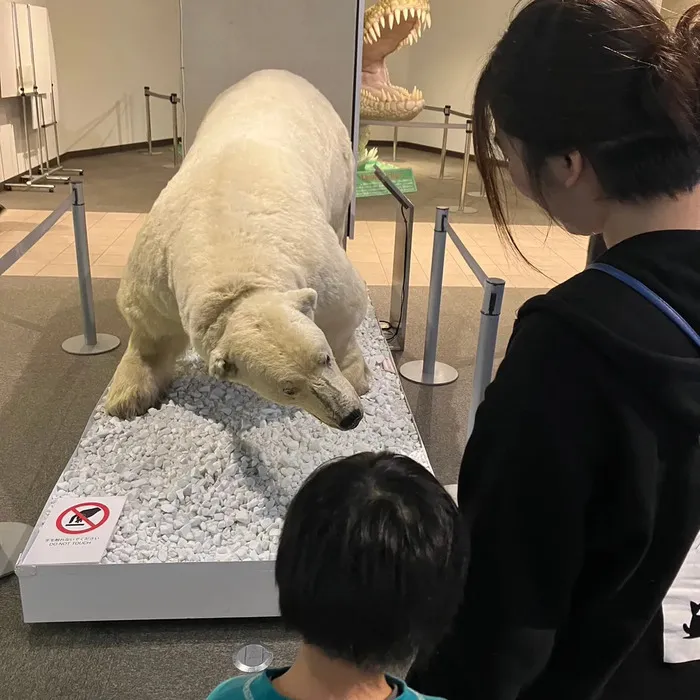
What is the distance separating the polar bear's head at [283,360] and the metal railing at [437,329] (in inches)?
21.0

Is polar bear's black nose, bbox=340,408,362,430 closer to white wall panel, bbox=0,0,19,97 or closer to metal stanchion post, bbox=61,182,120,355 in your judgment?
metal stanchion post, bbox=61,182,120,355

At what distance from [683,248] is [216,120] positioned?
2.45 meters

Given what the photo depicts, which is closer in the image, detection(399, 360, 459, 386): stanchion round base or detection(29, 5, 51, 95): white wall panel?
detection(399, 360, 459, 386): stanchion round base

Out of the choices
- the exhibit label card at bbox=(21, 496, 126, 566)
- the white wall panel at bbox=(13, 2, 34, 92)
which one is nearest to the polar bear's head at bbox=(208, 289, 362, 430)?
the exhibit label card at bbox=(21, 496, 126, 566)

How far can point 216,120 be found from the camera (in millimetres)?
2898

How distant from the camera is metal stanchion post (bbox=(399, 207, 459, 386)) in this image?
3256mm

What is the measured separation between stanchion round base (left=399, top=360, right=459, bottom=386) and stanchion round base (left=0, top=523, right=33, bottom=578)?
6.08 ft

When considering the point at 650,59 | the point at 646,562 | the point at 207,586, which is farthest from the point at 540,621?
the point at 207,586

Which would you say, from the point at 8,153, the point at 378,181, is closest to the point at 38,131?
the point at 8,153

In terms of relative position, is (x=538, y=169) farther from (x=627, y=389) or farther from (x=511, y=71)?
(x=627, y=389)

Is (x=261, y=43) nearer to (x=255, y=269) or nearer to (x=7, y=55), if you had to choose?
(x=255, y=269)

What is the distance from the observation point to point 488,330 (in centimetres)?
221

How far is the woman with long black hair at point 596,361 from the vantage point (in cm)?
73

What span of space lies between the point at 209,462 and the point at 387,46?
4.18 m
